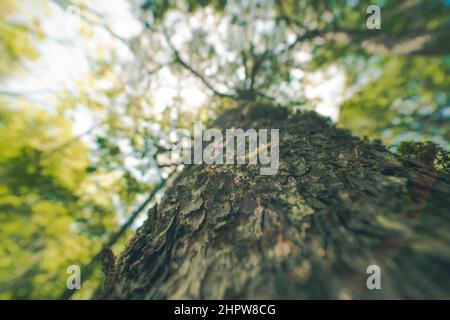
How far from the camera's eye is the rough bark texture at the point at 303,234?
111 cm

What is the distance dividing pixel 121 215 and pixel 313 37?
A: 7898mm

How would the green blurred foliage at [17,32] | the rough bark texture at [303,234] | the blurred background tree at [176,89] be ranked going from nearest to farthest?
1. the rough bark texture at [303,234]
2. the blurred background tree at [176,89]
3. the green blurred foliage at [17,32]

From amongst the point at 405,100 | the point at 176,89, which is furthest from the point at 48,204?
the point at 405,100

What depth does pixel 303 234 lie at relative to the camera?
136cm

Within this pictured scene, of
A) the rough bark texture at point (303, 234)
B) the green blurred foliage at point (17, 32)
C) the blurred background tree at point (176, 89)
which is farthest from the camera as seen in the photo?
the green blurred foliage at point (17, 32)

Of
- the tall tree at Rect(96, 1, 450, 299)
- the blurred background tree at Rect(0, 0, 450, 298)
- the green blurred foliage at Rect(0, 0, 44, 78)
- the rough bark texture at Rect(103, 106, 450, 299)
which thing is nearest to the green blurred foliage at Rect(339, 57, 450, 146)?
the blurred background tree at Rect(0, 0, 450, 298)

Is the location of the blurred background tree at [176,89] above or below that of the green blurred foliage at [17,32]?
below

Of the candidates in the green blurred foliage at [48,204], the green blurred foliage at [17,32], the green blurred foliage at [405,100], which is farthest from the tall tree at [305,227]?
the green blurred foliage at [17,32]

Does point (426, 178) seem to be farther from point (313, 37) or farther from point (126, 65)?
point (126, 65)

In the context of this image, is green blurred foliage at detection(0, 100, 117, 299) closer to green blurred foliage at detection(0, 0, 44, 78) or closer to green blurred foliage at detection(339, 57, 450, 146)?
green blurred foliage at detection(0, 0, 44, 78)

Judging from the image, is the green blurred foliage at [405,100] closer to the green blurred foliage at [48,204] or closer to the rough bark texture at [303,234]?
the rough bark texture at [303,234]

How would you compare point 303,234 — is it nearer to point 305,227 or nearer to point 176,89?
point 305,227

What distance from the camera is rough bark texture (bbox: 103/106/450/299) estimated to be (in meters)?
1.11

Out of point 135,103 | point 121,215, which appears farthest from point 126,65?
point 121,215
